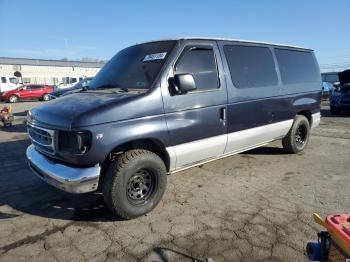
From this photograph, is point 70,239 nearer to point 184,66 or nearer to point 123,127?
point 123,127

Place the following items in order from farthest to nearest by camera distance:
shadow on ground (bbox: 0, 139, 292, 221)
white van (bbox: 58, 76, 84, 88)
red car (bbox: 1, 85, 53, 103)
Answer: white van (bbox: 58, 76, 84, 88), red car (bbox: 1, 85, 53, 103), shadow on ground (bbox: 0, 139, 292, 221)

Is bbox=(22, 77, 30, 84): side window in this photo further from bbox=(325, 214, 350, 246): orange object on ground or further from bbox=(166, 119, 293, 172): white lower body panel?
bbox=(325, 214, 350, 246): orange object on ground

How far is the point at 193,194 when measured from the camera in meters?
4.66

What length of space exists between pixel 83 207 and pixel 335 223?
10.5ft

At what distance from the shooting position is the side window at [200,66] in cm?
425

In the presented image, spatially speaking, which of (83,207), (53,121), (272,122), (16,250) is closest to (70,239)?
(16,250)

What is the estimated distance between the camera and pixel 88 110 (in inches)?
137

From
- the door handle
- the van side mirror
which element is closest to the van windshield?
the van side mirror

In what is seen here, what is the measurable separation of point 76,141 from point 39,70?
190 ft

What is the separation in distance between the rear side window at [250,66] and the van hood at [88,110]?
6.03ft

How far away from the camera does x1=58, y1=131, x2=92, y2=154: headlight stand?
3.39 meters

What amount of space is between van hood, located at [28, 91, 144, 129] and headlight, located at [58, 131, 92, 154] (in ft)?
0.30

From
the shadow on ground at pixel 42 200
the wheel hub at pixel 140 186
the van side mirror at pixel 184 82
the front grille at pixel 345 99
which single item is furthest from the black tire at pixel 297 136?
the front grille at pixel 345 99

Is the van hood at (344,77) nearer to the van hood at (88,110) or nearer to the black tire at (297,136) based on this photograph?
the black tire at (297,136)
